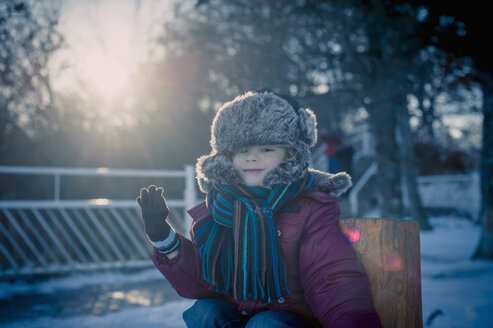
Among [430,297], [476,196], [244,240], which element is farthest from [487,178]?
[476,196]

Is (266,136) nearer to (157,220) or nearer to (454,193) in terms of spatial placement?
(157,220)

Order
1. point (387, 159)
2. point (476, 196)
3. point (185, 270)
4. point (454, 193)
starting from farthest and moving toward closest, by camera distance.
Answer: point (454, 193), point (476, 196), point (387, 159), point (185, 270)

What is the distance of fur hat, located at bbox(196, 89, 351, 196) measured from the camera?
156 cm

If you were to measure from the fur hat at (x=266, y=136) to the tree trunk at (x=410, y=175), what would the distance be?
6.48 metres

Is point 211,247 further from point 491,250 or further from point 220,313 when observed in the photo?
point 491,250

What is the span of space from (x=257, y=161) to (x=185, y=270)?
58 cm

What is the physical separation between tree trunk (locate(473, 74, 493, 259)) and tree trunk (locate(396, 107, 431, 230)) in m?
2.48

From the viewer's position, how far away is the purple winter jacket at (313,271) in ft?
3.96

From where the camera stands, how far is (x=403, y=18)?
5496 millimetres

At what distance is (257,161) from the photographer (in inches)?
62.6

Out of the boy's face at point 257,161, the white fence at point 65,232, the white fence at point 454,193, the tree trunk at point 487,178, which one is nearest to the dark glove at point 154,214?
the boy's face at point 257,161

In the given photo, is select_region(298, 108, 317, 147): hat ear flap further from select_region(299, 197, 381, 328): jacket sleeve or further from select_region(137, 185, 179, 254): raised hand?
select_region(137, 185, 179, 254): raised hand

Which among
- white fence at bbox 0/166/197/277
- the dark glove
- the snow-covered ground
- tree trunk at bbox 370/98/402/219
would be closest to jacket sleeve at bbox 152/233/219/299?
the dark glove

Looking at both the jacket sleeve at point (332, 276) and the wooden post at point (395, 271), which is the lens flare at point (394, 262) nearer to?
the wooden post at point (395, 271)
